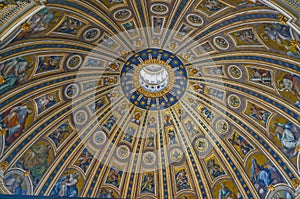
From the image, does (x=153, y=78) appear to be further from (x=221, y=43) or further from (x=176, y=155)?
(x=221, y=43)

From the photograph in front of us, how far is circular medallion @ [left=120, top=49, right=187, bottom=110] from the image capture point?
70.7ft

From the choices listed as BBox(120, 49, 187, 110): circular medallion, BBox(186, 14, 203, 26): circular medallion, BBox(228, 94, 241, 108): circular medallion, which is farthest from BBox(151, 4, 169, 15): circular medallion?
BBox(228, 94, 241, 108): circular medallion

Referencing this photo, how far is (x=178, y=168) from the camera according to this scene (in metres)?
22.5

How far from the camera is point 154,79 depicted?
76.4 feet

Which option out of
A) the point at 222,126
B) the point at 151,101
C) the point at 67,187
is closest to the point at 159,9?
the point at 151,101

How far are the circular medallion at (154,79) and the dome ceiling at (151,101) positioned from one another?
0.06 m

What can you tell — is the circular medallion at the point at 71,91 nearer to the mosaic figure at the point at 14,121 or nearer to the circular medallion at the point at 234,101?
the mosaic figure at the point at 14,121

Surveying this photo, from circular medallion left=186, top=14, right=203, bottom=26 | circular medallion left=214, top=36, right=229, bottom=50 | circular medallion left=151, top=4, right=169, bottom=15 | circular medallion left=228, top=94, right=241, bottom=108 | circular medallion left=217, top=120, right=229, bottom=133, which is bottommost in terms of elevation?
circular medallion left=217, top=120, right=229, bottom=133

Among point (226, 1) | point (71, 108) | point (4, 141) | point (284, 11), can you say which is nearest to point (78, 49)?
point (71, 108)

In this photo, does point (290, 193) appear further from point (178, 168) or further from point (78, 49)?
point (78, 49)

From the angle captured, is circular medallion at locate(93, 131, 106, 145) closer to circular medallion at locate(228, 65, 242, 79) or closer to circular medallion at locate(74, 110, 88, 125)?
circular medallion at locate(74, 110, 88, 125)

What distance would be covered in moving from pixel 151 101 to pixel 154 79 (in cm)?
126

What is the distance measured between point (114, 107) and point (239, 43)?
7519 millimetres

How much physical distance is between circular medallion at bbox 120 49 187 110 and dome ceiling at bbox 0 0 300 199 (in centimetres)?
6
